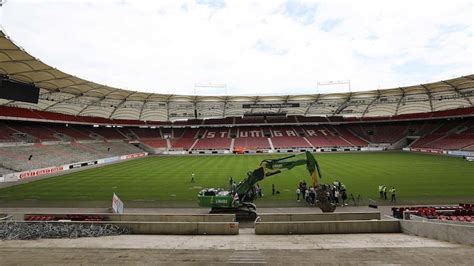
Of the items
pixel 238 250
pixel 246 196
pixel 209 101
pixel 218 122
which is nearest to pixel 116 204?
pixel 246 196

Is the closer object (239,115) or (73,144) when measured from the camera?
(73,144)

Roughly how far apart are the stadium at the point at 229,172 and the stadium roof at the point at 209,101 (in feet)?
1.32

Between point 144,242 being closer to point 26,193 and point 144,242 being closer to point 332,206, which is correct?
point 332,206

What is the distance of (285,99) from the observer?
66.2 metres

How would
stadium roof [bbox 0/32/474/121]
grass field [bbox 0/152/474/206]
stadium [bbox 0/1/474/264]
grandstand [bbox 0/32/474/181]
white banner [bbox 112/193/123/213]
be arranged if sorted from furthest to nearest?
grandstand [bbox 0/32/474/181] < stadium roof [bbox 0/32/474/121] < grass field [bbox 0/152/474/206] < white banner [bbox 112/193/123/213] < stadium [bbox 0/1/474/264]

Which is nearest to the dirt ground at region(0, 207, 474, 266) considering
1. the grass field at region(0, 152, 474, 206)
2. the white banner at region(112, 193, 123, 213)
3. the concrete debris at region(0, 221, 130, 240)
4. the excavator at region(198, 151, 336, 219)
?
the concrete debris at region(0, 221, 130, 240)

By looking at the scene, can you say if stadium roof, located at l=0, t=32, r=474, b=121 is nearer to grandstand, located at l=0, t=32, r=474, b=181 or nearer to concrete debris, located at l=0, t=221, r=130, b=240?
grandstand, located at l=0, t=32, r=474, b=181

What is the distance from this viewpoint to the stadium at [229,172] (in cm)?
982

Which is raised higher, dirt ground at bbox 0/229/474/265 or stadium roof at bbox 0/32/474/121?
stadium roof at bbox 0/32/474/121

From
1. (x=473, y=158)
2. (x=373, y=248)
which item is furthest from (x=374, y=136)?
(x=373, y=248)

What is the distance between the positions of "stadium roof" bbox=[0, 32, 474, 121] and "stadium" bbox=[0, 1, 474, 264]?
40 centimetres

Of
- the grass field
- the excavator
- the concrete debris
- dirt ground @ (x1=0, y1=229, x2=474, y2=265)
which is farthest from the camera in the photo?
the grass field

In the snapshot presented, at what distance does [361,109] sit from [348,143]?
926 cm

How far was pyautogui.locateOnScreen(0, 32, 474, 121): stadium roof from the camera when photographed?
40681mm
